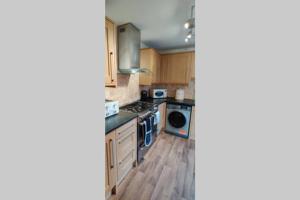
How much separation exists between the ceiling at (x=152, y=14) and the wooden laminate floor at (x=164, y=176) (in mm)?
2124

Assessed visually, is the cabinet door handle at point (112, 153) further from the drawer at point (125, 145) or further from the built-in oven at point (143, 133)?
the built-in oven at point (143, 133)

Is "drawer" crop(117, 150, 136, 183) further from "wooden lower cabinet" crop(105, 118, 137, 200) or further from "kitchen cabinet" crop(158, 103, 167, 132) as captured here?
"kitchen cabinet" crop(158, 103, 167, 132)

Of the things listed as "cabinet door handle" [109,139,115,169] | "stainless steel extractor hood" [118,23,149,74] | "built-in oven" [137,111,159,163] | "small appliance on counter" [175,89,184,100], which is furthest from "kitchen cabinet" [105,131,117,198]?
"small appliance on counter" [175,89,184,100]

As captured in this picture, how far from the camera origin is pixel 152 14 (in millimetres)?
1465

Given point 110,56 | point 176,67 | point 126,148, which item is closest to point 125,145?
point 126,148

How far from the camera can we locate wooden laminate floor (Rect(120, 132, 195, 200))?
134cm

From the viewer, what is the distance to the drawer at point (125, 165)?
1387mm

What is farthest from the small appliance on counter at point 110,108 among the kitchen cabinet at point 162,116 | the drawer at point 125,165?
the kitchen cabinet at point 162,116

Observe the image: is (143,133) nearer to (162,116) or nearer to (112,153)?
(112,153)

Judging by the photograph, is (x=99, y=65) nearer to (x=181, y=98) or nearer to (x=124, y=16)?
(x=124, y=16)

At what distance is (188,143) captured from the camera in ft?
8.16

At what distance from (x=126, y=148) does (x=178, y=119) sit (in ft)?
5.16

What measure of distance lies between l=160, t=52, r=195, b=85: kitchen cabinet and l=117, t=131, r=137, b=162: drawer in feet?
6.22

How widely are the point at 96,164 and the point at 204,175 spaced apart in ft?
1.30
